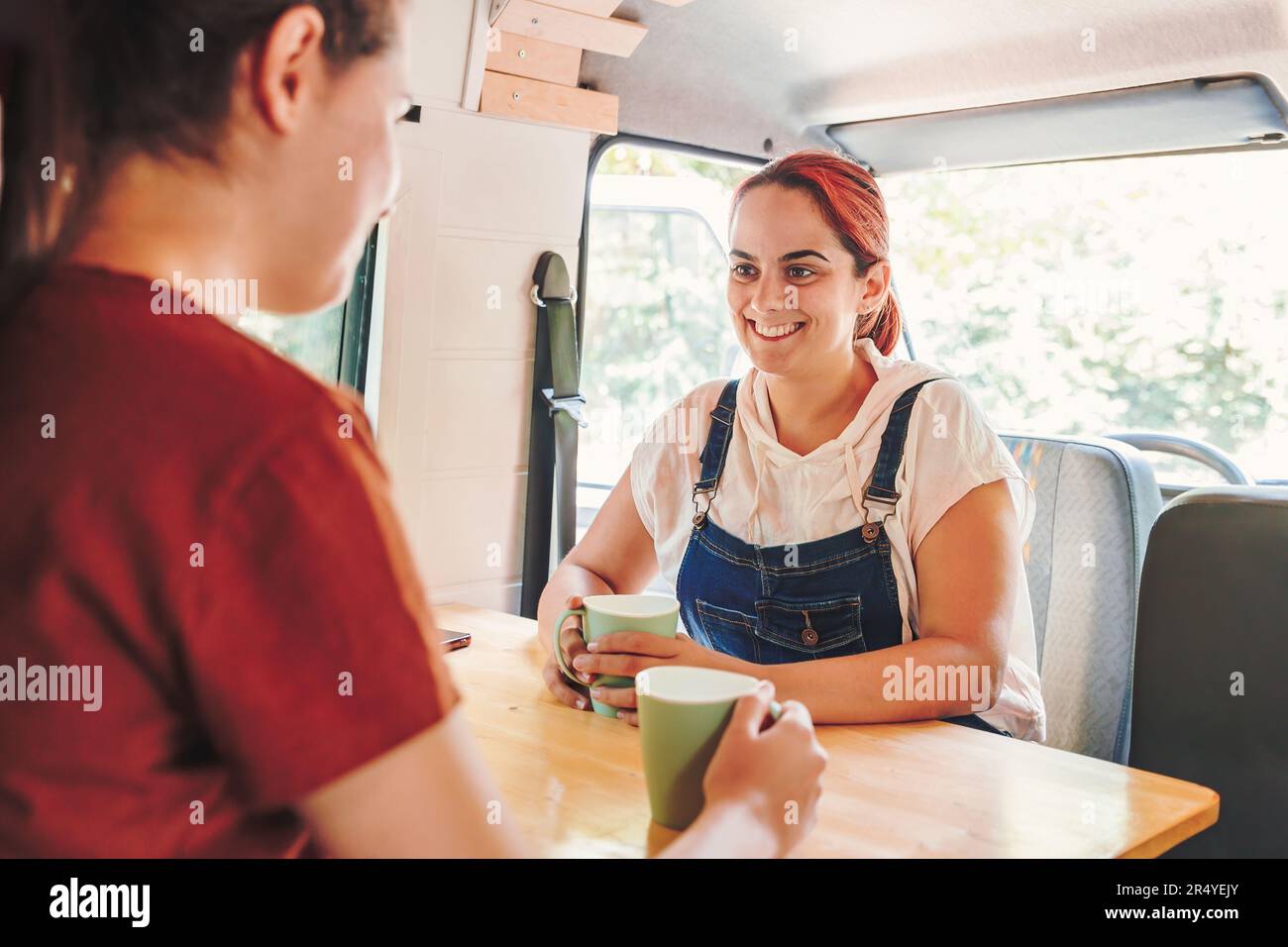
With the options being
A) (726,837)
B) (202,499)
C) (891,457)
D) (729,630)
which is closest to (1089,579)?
(891,457)

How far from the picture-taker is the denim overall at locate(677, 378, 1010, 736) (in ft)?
5.84

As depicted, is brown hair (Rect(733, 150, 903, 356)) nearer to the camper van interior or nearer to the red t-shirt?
the camper van interior

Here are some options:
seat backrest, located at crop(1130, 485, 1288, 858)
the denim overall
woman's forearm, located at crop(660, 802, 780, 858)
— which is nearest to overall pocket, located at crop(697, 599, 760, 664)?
the denim overall

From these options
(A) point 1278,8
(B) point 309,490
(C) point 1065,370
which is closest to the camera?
(B) point 309,490

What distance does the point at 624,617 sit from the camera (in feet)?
4.58

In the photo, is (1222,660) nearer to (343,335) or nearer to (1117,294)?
(343,335)

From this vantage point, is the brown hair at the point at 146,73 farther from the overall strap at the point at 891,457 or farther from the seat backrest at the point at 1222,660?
the seat backrest at the point at 1222,660

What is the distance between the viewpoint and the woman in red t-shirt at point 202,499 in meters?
0.53

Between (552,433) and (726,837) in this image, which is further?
(552,433)

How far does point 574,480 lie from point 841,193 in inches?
36.0
